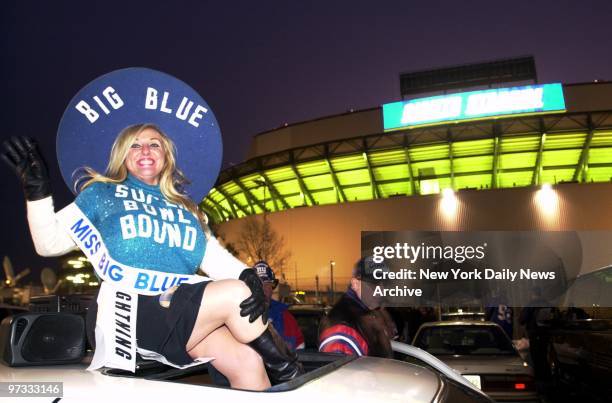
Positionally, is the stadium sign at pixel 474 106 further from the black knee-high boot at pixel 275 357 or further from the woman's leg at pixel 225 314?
the woman's leg at pixel 225 314

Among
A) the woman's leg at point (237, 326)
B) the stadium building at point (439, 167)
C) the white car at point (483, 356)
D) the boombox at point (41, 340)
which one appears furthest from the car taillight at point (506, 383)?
the stadium building at point (439, 167)

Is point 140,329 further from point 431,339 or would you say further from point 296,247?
point 296,247

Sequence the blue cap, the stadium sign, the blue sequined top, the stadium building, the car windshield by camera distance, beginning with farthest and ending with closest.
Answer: the stadium building
the stadium sign
the car windshield
the blue cap
the blue sequined top

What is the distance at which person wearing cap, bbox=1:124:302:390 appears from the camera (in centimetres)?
196

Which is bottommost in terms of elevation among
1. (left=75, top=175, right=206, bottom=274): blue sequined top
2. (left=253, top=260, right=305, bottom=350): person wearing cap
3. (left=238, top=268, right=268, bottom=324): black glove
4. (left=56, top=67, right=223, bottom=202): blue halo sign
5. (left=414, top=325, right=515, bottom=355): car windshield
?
(left=414, top=325, right=515, bottom=355): car windshield

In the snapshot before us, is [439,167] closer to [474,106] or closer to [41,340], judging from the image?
[474,106]

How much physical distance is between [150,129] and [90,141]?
0.83ft

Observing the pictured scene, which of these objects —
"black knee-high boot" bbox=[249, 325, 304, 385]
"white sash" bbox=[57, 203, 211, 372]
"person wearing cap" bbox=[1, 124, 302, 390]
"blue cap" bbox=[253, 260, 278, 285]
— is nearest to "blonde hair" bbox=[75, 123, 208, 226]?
"person wearing cap" bbox=[1, 124, 302, 390]

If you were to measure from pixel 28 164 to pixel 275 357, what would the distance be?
1.09m

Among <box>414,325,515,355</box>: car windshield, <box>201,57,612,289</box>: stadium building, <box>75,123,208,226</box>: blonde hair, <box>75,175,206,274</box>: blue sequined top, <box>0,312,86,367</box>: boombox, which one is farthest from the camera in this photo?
<box>201,57,612,289</box>: stadium building

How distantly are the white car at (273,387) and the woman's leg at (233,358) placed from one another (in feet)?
0.71

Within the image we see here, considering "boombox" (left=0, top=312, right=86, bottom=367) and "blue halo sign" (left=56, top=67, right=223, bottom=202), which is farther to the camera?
"blue halo sign" (left=56, top=67, right=223, bottom=202)

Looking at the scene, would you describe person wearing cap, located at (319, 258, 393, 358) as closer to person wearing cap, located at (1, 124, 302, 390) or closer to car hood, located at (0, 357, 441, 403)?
person wearing cap, located at (1, 124, 302, 390)

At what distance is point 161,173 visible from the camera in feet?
8.34
